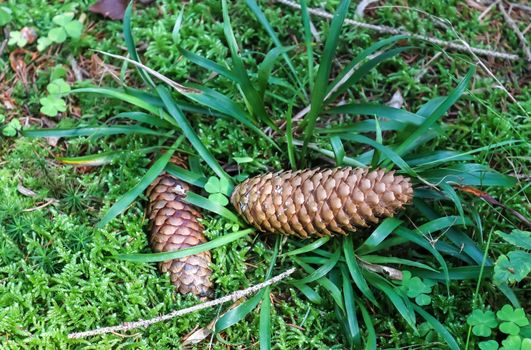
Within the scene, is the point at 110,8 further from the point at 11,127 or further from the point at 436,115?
the point at 436,115

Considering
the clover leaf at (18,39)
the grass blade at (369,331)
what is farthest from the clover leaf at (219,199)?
the clover leaf at (18,39)

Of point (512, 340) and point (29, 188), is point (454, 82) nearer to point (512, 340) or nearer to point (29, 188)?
point (512, 340)

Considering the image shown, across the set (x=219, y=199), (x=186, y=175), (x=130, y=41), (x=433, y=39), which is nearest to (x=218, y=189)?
(x=219, y=199)

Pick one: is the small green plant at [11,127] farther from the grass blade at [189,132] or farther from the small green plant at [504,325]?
the small green plant at [504,325]

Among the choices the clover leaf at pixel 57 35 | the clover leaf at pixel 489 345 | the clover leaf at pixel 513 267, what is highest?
the clover leaf at pixel 57 35

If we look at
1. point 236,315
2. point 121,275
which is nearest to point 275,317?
point 236,315

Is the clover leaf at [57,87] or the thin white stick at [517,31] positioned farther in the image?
the thin white stick at [517,31]

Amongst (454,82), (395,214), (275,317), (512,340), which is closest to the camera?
(512,340)
